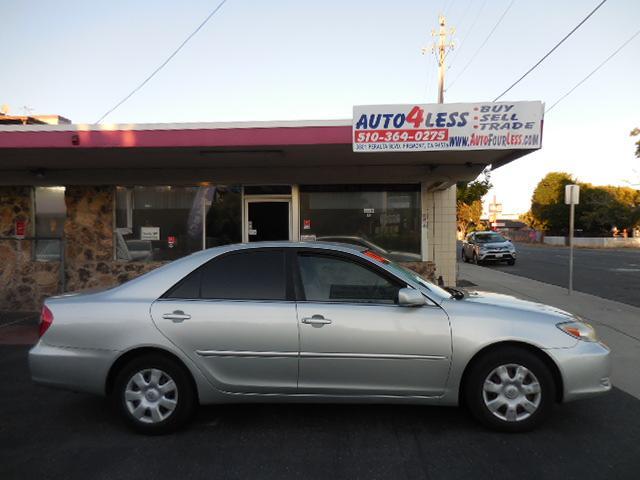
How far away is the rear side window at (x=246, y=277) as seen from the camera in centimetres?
418

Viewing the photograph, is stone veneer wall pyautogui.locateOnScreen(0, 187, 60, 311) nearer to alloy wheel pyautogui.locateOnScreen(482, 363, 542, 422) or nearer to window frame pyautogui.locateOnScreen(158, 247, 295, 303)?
window frame pyautogui.locateOnScreen(158, 247, 295, 303)

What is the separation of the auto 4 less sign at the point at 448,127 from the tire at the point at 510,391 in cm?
374

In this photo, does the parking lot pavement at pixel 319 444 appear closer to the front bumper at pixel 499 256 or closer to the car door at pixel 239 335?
the car door at pixel 239 335

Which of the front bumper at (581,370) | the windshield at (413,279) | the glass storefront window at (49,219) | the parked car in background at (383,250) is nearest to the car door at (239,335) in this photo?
the windshield at (413,279)

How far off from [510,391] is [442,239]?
6850 millimetres

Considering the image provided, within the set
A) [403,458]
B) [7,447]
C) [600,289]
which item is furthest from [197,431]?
[600,289]

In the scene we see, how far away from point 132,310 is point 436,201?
25.6 ft

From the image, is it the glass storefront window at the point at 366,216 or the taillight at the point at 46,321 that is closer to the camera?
the taillight at the point at 46,321

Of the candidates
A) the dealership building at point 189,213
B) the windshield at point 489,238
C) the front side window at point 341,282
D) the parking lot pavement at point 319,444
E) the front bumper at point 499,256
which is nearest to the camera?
the parking lot pavement at point 319,444

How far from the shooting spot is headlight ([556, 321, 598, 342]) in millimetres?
4051

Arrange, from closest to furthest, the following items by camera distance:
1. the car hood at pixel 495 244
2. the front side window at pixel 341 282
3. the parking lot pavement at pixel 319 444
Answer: the parking lot pavement at pixel 319 444 < the front side window at pixel 341 282 < the car hood at pixel 495 244

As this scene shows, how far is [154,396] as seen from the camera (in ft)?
13.4

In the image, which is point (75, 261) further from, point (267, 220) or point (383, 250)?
point (383, 250)

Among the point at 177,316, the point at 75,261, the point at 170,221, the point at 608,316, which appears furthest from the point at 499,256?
the point at 177,316
